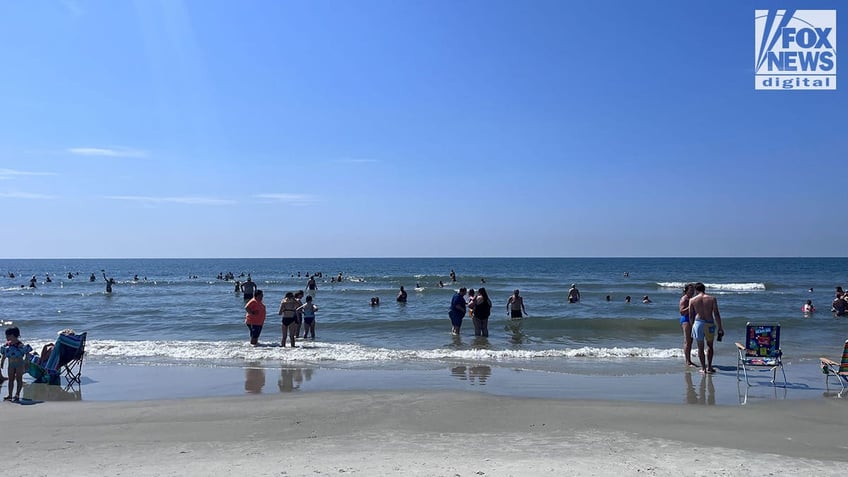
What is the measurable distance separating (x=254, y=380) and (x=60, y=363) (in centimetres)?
319

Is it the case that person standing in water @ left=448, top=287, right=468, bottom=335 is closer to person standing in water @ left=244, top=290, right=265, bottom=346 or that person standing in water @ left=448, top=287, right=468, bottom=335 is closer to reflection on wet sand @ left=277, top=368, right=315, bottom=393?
person standing in water @ left=244, top=290, right=265, bottom=346

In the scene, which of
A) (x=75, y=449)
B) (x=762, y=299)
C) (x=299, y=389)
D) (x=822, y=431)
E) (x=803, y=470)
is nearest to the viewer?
(x=803, y=470)

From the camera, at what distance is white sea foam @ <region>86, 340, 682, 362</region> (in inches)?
496

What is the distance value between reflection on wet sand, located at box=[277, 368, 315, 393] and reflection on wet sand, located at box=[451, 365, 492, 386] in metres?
2.62

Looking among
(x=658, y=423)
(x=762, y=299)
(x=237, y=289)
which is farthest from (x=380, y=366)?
(x=762, y=299)

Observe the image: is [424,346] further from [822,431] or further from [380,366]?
[822,431]

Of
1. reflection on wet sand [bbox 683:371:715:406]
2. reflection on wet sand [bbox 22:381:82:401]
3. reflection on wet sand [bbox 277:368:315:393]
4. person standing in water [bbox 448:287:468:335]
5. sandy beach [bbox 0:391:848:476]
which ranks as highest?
person standing in water [bbox 448:287:468:335]

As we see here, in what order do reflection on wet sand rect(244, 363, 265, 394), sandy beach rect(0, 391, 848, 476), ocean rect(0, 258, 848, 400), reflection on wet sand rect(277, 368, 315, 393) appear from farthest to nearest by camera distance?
ocean rect(0, 258, 848, 400)
reflection on wet sand rect(277, 368, 315, 393)
reflection on wet sand rect(244, 363, 265, 394)
sandy beach rect(0, 391, 848, 476)

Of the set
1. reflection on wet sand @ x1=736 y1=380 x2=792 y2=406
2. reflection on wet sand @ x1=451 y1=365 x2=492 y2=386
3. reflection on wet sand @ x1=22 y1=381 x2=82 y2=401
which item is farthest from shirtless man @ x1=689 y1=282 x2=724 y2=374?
reflection on wet sand @ x1=22 y1=381 x2=82 y2=401

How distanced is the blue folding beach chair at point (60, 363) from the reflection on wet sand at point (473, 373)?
6.45m

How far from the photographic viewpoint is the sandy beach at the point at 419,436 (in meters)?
5.18

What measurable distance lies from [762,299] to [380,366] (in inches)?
1144

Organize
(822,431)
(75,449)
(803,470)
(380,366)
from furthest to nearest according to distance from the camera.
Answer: (380,366) → (822,431) → (75,449) → (803,470)

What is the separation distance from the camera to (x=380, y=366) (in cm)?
1157
